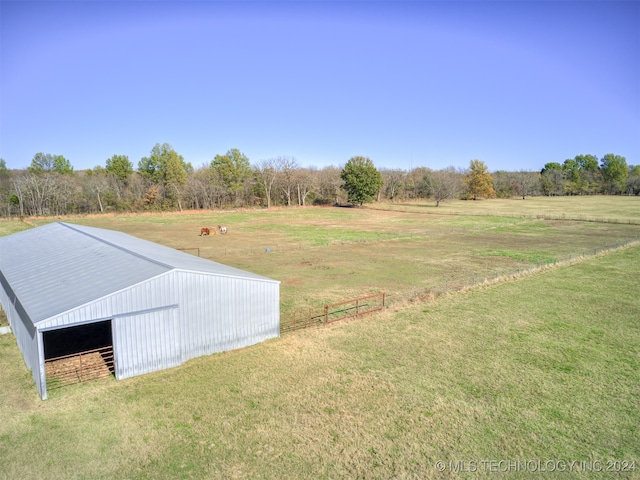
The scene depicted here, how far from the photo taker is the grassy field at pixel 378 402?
32.4ft

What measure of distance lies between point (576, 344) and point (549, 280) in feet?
40.0

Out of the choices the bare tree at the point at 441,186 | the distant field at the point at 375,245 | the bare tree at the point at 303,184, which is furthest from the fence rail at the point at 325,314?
the bare tree at the point at 441,186

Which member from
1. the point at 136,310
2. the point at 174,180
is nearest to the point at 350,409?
the point at 136,310

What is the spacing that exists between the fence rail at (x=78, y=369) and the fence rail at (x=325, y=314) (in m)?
7.19

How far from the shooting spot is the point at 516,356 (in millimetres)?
15844

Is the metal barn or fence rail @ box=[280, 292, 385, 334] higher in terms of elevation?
the metal barn

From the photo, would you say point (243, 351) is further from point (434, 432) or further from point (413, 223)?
point (413, 223)

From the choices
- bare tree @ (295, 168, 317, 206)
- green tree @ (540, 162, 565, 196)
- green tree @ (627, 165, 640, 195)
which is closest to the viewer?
bare tree @ (295, 168, 317, 206)

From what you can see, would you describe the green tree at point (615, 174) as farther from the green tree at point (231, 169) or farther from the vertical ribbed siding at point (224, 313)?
the vertical ribbed siding at point (224, 313)

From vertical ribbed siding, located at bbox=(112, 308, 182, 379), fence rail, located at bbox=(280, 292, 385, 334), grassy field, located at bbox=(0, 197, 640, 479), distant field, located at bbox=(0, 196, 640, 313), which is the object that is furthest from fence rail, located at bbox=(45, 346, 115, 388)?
distant field, located at bbox=(0, 196, 640, 313)

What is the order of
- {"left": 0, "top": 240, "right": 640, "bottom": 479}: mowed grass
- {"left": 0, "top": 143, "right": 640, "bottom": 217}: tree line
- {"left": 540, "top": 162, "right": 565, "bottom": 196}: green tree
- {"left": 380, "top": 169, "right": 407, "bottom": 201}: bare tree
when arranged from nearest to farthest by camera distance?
{"left": 0, "top": 240, "right": 640, "bottom": 479}: mowed grass < {"left": 0, "top": 143, "right": 640, "bottom": 217}: tree line < {"left": 380, "top": 169, "right": 407, "bottom": 201}: bare tree < {"left": 540, "top": 162, "right": 565, "bottom": 196}: green tree

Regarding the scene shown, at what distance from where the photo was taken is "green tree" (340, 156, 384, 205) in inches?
3696

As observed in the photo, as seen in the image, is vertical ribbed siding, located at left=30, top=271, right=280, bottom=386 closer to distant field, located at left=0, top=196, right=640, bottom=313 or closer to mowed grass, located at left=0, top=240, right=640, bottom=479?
mowed grass, located at left=0, top=240, right=640, bottom=479

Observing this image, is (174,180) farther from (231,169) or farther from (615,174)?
(615,174)
